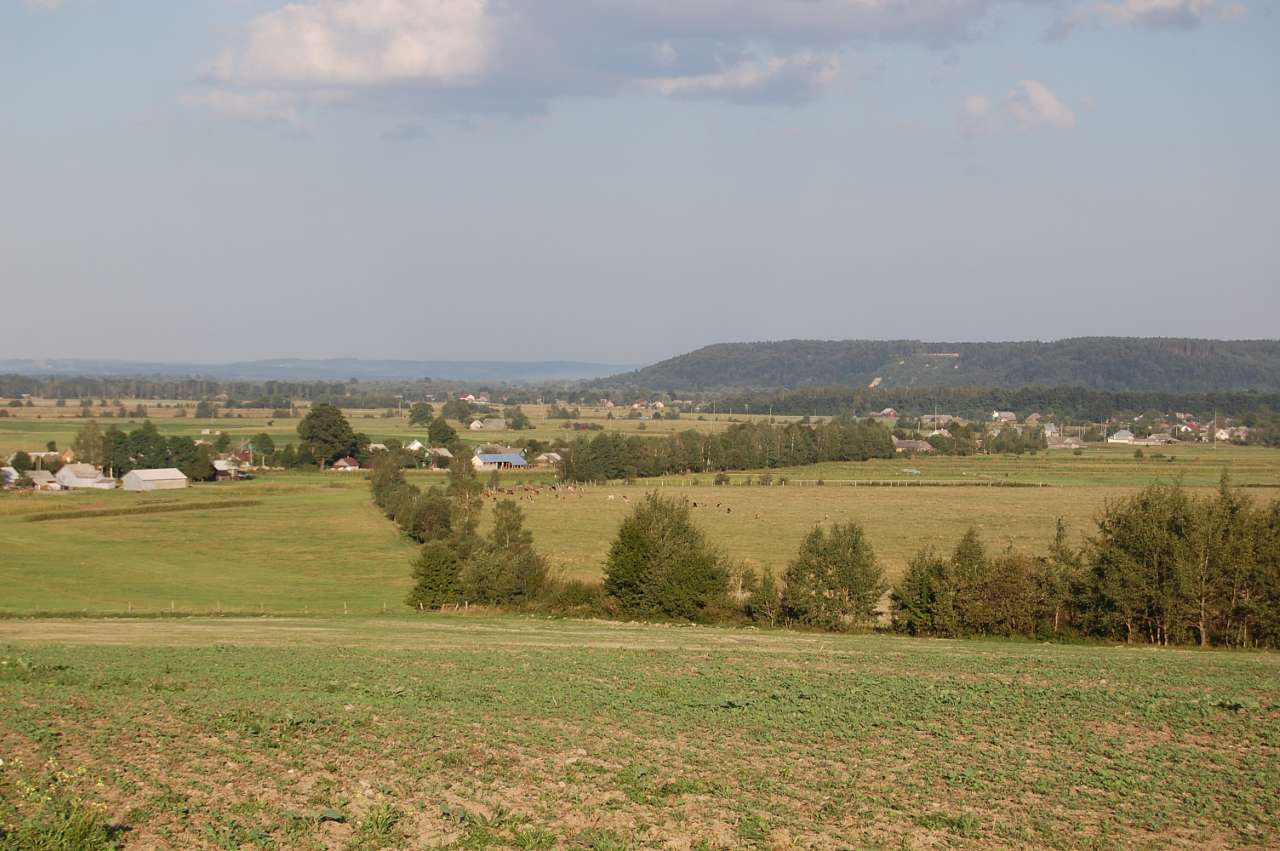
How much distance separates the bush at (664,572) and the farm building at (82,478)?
63578mm

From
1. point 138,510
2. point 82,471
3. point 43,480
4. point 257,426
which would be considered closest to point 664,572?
point 138,510

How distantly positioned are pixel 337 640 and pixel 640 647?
6.27 meters

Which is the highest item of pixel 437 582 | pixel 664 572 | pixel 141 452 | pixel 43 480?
pixel 664 572

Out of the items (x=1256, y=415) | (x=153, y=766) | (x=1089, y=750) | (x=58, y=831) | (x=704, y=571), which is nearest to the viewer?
(x=58, y=831)

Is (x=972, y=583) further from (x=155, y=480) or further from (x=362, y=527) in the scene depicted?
(x=155, y=480)

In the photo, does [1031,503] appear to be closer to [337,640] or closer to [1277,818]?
[337,640]

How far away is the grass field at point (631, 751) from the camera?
31.1ft

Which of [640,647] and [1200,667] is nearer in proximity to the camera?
[1200,667]

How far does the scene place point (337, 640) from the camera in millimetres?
22266

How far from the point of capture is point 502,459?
352 ft

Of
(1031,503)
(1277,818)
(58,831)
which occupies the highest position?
(58,831)

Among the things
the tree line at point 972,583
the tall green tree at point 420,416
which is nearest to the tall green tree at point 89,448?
the tree line at point 972,583

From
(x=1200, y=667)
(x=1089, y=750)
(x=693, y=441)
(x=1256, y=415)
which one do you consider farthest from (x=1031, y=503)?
(x=1256, y=415)

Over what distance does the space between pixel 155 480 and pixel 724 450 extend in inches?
2010
